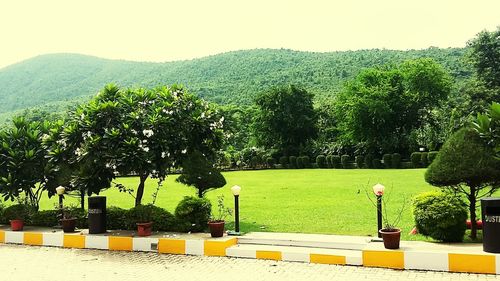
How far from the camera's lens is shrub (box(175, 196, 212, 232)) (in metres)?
11.0

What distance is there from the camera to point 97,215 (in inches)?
447

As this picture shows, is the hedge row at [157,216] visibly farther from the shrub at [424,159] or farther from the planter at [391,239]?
the shrub at [424,159]

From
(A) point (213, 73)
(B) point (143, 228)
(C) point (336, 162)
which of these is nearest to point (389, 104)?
(C) point (336, 162)

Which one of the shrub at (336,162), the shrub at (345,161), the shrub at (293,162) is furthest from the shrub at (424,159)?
the shrub at (293,162)

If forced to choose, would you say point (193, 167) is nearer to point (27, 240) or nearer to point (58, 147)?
point (58, 147)

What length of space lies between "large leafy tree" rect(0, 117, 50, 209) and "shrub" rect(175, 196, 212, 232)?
471cm

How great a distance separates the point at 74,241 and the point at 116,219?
118cm

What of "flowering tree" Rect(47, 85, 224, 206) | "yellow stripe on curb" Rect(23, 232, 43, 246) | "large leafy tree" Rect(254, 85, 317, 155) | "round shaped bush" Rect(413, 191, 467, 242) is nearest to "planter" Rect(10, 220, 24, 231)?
"yellow stripe on curb" Rect(23, 232, 43, 246)

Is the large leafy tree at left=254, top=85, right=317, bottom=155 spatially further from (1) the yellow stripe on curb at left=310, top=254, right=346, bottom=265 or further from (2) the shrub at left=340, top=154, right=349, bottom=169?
(1) the yellow stripe on curb at left=310, top=254, right=346, bottom=265

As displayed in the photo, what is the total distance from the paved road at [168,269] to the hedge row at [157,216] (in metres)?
1.31

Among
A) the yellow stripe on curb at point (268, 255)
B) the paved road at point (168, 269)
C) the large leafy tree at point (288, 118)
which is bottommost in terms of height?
the paved road at point (168, 269)

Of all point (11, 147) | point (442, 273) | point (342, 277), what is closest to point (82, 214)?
point (11, 147)

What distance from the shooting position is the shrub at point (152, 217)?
11227 millimetres

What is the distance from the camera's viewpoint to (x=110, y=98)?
1237 centimetres
